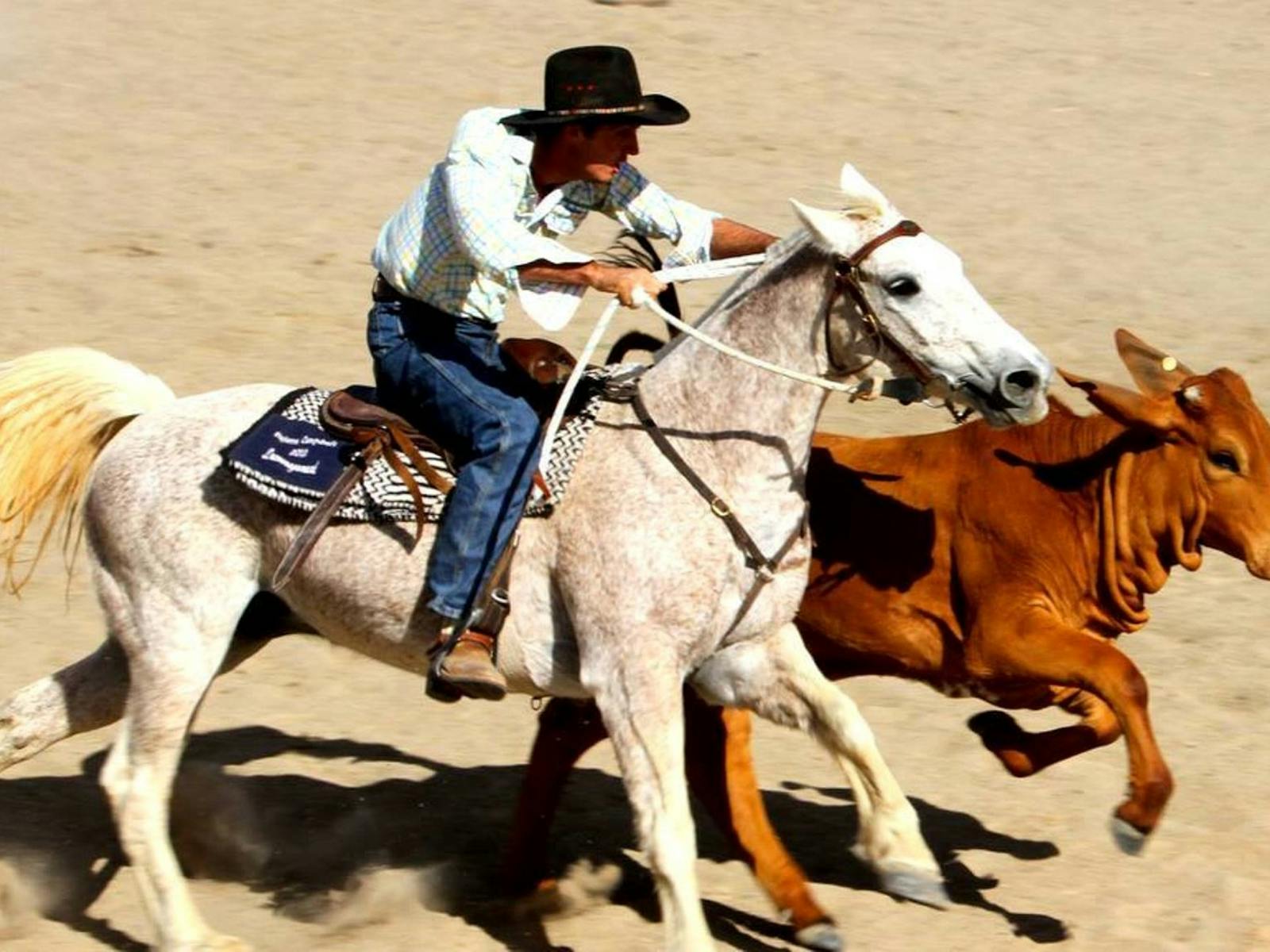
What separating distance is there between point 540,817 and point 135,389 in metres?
1.69

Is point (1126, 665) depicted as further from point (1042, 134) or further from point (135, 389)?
point (1042, 134)

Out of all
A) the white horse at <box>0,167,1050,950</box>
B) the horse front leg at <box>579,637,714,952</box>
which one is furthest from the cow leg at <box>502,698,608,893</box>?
the horse front leg at <box>579,637,714,952</box>

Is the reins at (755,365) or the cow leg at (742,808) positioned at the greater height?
the reins at (755,365)

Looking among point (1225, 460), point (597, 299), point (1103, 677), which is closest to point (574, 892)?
point (1103, 677)

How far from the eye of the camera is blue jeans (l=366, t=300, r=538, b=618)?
529cm

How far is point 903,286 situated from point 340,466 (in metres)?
1.55

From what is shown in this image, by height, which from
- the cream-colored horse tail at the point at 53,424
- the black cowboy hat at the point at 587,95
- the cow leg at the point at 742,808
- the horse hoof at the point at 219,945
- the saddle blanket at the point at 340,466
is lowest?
the horse hoof at the point at 219,945

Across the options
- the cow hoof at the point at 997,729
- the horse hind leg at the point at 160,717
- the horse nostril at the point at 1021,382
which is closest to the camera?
the horse nostril at the point at 1021,382

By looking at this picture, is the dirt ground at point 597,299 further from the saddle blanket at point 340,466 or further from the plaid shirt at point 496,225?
the plaid shirt at point 496,225

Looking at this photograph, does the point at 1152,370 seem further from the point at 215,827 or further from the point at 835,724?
the point at 215,827

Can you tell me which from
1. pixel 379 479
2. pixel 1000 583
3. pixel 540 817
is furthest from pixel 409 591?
pixel 1000 583

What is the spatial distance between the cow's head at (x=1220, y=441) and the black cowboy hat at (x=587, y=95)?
1589 mm

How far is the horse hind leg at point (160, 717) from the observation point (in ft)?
18.2

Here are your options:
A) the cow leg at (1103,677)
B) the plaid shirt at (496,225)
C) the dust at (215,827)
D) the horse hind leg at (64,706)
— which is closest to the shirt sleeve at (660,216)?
the plaid shirt at (496,225)
